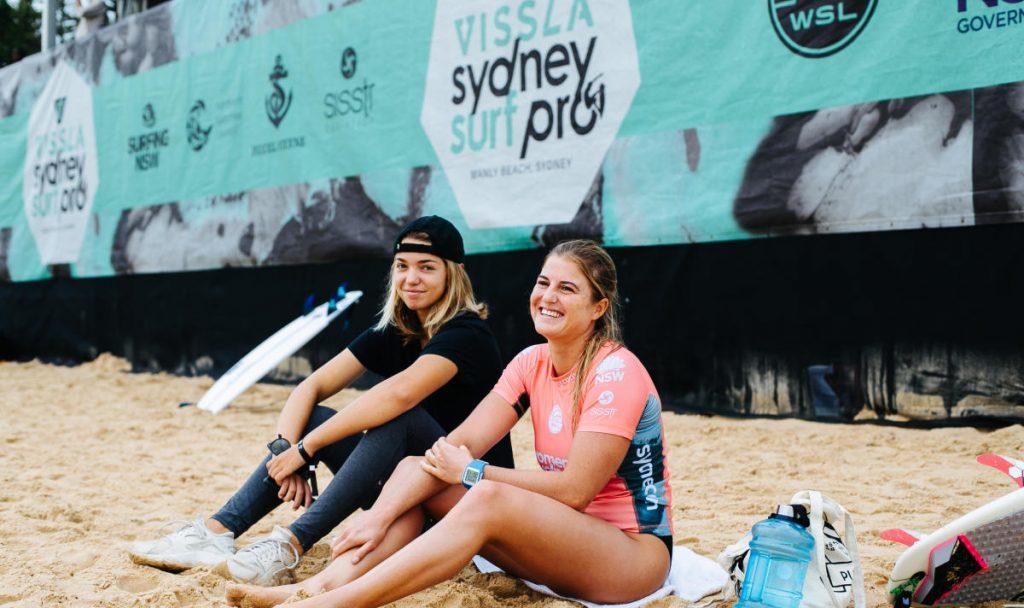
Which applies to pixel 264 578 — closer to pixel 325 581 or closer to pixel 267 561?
pixel 267 561

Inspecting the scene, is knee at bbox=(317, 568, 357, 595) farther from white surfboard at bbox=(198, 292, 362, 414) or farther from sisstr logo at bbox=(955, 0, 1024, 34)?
white surfboard at bbox=(198, 292, 362, 414)

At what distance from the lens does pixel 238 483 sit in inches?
129

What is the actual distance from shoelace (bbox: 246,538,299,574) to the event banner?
8.68 feet

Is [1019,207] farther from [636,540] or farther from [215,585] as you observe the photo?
[215,585]

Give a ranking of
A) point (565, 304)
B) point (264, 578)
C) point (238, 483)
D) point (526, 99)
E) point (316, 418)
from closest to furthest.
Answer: point (565, 304), point (264, 578), point (316, 418), point (238, 483), point (526, 99)

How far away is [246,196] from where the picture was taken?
629 cm

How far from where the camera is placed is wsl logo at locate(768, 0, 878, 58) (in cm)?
363

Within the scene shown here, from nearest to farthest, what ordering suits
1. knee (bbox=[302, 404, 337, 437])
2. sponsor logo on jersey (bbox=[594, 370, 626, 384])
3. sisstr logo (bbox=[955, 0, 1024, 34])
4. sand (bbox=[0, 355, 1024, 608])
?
sponsor logo on jersey (bbox=[594, 370, 626, 384])
sand (bbox=[0, 355, 1024, 608])
knee (bbox=[302, 404, 337, 437])
sisstr logo (bbox=[955, 0, 1024, 34])

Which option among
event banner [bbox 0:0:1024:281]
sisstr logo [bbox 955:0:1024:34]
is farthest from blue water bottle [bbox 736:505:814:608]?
sisstr logo [bbox 955:0:1024:34]

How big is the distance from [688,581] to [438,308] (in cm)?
90

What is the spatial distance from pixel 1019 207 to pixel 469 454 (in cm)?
247

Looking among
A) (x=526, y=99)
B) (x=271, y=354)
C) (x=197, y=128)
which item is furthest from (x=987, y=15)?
(x=197, y=128)

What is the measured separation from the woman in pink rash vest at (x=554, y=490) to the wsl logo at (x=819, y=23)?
7.65 ft

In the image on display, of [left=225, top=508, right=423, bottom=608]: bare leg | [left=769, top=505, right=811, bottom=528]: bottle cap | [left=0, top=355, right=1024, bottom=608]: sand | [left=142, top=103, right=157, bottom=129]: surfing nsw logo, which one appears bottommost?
[left=0, top=355, right=1024, bottom=608]: sand
